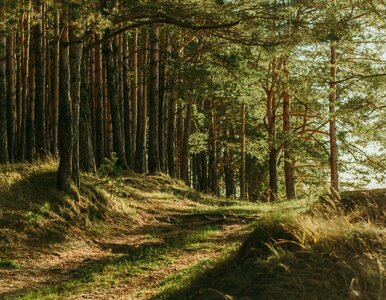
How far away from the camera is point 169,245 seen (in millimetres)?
10195

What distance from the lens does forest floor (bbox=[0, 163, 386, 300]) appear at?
4582 millimetres

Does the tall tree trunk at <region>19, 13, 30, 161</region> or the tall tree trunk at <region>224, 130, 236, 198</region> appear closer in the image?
the tall tree trunk at <region>19, 13, 30, 161</region>

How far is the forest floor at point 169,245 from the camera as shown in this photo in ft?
15.0

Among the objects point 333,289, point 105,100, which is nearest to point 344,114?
point 105,100

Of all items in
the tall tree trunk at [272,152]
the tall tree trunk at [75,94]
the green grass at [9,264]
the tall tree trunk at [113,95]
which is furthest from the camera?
the tall tree trunk at [272,152]

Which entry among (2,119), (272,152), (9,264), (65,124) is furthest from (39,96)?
(272,152)

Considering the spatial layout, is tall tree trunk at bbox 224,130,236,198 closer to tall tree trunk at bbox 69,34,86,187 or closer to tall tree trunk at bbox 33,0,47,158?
tall tree trunk at bbox 33,0,47,158

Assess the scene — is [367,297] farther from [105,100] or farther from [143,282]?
[105,100]

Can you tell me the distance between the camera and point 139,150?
20.5 metres

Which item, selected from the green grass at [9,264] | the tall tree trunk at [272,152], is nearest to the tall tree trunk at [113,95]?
the tall tree trunk at [272,152]

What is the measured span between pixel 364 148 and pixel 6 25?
2140 centimetres

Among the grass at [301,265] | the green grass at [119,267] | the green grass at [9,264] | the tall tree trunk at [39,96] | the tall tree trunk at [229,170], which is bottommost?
the green grass at [119,267]

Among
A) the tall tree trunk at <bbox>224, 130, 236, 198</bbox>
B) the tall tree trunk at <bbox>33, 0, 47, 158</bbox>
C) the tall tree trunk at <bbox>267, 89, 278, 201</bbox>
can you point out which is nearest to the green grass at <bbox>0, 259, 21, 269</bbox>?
the tall tree trunk at <bbox>33, 0, 47, 158</bbox>

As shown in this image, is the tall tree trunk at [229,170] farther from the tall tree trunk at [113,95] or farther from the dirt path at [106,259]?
the dirt path at [106,259]
